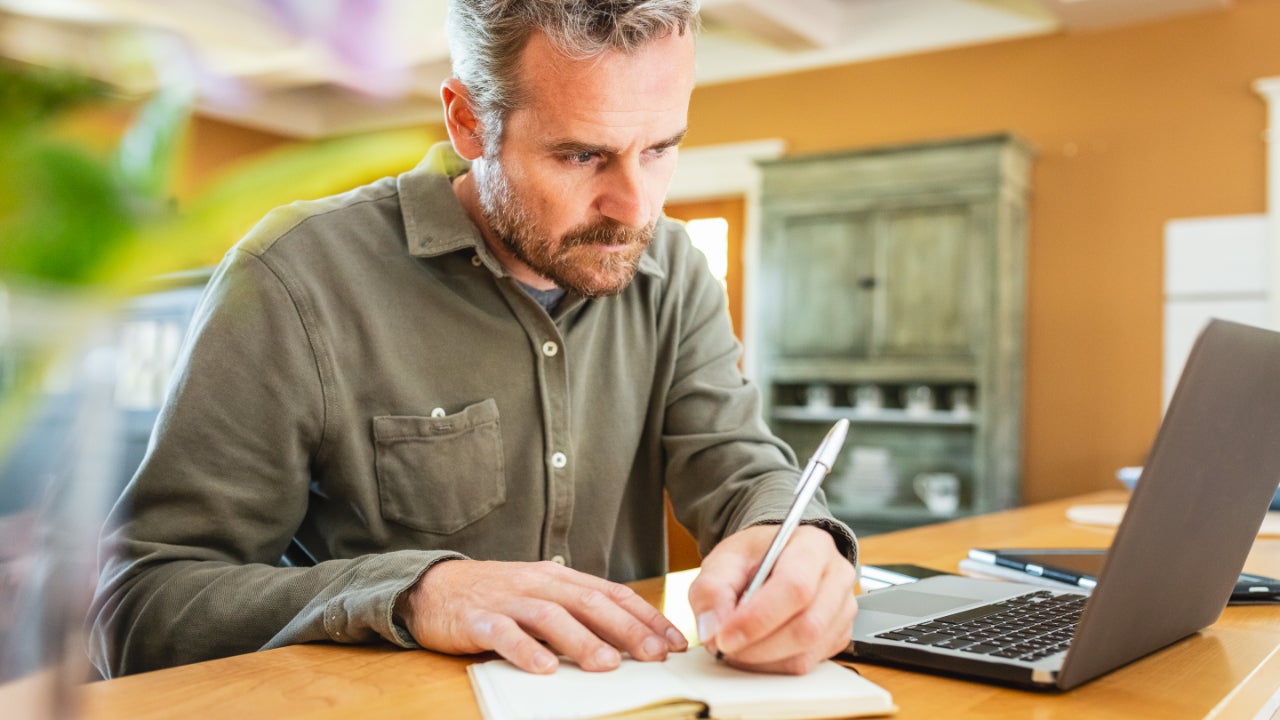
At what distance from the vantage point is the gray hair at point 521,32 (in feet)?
3.70

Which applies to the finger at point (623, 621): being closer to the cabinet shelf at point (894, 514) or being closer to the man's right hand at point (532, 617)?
the man's right hand at point (532, 617)

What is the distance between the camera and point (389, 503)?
4.06 feet

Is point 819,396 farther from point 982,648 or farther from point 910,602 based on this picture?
point 982,648

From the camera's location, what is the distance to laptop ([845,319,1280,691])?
0.72 m

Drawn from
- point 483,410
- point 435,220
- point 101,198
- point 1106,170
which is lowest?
point 483,410

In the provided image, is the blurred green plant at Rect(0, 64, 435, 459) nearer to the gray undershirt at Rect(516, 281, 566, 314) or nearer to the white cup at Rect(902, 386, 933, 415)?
the gray undershirt at Rect(516, 281, 566, 314)

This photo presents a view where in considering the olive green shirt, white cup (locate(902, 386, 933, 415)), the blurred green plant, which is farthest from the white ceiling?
white cup (locate(902, 386, 933, 415))


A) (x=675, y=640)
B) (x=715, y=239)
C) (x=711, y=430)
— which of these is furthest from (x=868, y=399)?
(x=675, y=640)

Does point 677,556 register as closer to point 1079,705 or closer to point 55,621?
point 1079,705

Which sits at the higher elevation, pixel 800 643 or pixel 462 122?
pixel 462 122

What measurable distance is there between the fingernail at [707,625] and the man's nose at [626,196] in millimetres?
526

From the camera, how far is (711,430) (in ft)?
4.69

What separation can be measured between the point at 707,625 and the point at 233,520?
53cm

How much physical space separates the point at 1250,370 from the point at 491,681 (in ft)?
1.92
